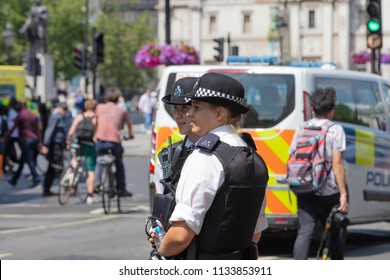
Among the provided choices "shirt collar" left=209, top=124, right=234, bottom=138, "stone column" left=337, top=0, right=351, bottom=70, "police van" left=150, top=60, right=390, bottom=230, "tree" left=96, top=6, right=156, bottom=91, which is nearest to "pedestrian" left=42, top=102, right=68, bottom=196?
"police van" left=150, top=60, right=390, bottom=230

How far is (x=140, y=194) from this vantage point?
867 inches

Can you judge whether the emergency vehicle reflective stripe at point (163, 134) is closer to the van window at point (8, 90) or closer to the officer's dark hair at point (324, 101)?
the officer's dark hair at point (324, 101)

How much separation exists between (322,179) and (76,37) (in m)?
92.2

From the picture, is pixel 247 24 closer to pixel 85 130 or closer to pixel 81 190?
pixel 81 190

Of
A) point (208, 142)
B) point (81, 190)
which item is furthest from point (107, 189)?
point (208, 142)

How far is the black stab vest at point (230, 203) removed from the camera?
523 cm

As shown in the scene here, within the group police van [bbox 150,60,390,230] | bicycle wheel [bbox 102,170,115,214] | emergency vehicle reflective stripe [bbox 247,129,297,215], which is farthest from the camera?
bicycle wheel [bbox 102,170,115,214]

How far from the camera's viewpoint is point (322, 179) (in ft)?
33.7

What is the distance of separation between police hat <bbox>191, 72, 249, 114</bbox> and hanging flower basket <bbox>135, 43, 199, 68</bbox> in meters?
33.9

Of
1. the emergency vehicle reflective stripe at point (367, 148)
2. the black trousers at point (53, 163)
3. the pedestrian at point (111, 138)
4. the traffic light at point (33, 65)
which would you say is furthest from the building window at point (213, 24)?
the emergency vehicle reflective stripe at point (367, 148)

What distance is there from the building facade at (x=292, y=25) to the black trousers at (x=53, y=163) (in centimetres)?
11536

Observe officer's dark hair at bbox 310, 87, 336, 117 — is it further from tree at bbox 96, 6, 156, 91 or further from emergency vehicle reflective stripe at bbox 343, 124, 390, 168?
tree at bbox 96, 6, 156, 91

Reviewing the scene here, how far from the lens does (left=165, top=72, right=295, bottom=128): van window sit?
12.8 m
